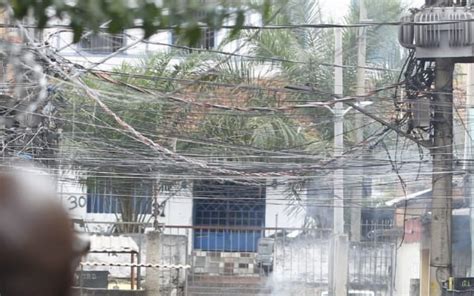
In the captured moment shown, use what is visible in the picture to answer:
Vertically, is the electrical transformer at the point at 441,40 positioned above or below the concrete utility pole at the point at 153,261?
above

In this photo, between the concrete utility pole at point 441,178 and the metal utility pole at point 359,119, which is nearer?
the concrete utility pole at point 441,178

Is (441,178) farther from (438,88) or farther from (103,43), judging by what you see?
(103,43)

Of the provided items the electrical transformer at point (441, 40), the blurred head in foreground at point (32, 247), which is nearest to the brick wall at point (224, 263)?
the electrical transformer at point (441, 40)

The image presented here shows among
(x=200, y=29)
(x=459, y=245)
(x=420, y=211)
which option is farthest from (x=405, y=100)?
(x=200, y=29)

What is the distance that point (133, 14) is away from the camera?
8.22 feet

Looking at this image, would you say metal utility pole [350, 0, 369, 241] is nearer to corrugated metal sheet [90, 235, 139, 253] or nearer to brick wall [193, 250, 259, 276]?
brick wall [193, 250, 259, 276]

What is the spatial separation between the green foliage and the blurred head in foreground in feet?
3.90

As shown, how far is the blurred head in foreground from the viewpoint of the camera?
1.29m

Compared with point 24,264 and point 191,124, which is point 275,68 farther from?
point 24,264

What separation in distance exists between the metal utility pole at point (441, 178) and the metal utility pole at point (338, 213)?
2.95 meters

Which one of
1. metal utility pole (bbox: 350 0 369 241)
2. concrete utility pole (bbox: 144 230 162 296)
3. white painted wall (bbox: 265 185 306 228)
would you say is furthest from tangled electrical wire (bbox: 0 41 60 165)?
white painted wall (bbox: 265 185 306 228)

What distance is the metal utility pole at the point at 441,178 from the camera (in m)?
14.4

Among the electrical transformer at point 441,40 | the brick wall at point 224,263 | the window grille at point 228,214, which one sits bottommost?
the brick wall at point 224,263

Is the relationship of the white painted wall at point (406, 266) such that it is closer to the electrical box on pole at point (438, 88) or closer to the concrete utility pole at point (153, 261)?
the concrete utility pole at point (153, 261)
